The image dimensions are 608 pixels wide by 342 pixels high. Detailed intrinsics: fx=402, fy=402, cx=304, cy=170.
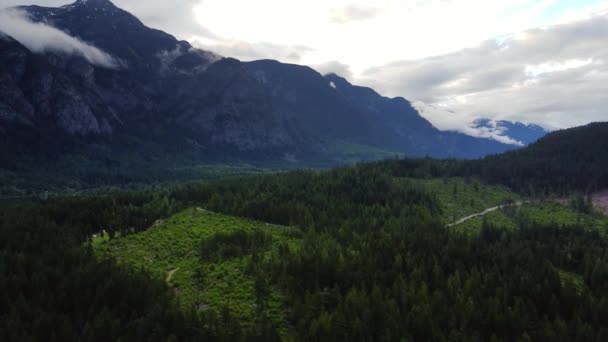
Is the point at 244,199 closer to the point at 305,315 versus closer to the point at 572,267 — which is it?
the point at 305,315

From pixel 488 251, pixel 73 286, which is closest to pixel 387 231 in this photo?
pixel 488 251

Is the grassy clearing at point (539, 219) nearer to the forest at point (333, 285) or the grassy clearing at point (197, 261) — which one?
the forest at point (333, 285)

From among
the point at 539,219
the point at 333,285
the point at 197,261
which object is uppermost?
the point at 539,219

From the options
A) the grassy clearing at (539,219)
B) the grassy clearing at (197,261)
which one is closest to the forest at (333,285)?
the grassy clearing at (197,261)

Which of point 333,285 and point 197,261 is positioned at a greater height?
point 333,285

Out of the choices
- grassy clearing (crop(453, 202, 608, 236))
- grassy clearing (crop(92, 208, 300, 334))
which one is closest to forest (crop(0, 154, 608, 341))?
grassy clearing (crop(92, 208, 300, 334))

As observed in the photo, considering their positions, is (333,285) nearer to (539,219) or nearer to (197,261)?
(197,261)

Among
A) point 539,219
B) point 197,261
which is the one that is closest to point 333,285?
point 197,261
